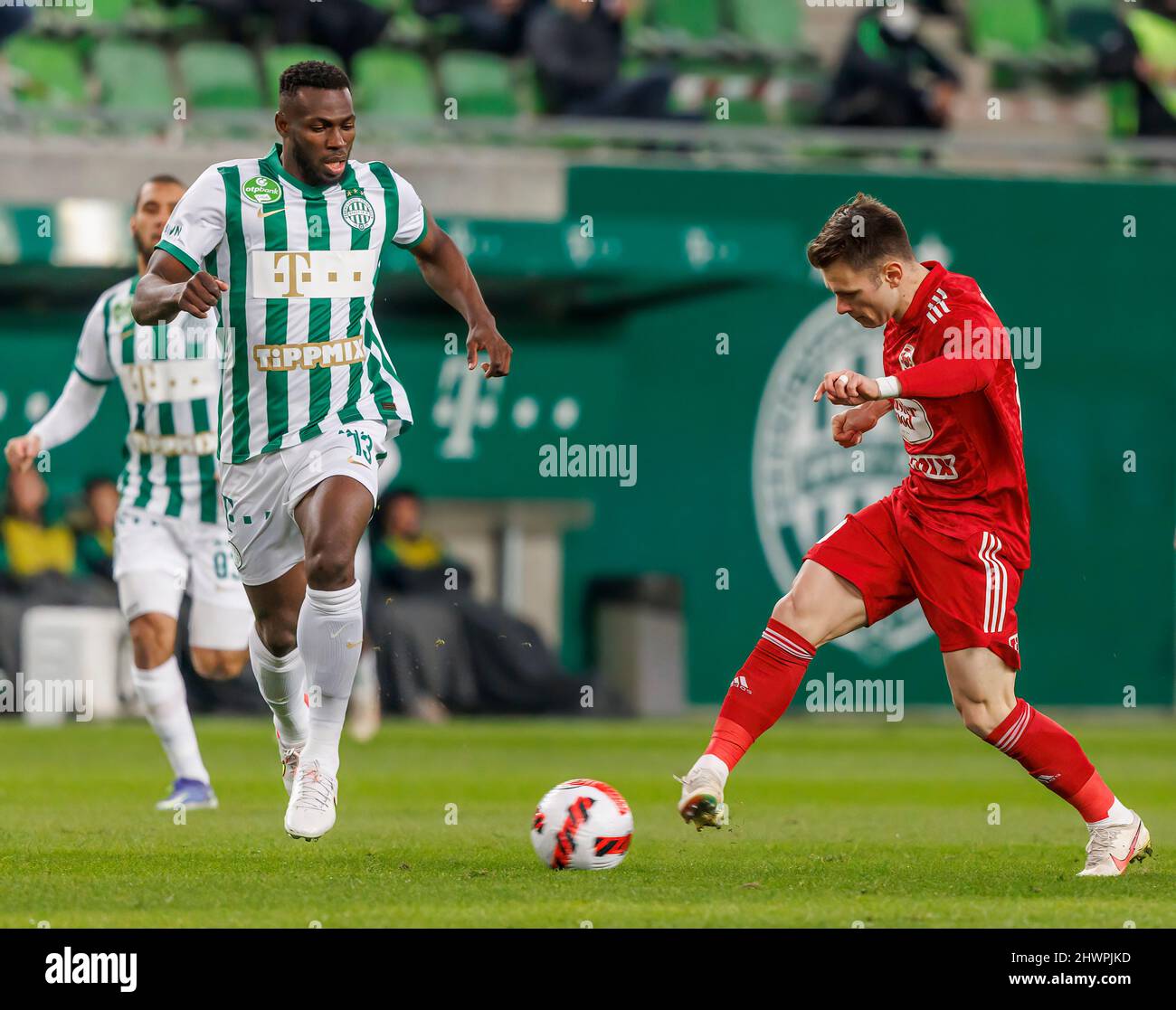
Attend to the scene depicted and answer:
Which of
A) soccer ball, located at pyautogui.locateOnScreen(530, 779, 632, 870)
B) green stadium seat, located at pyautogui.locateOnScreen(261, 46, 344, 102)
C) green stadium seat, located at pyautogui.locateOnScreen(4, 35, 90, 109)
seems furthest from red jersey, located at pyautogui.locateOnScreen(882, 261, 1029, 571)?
green stadium seat, located at pyautogui.locateOnScreen(4, 35, 90, 109)

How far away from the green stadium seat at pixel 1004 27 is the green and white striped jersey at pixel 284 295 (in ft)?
47.8

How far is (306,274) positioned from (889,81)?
12.0 meters

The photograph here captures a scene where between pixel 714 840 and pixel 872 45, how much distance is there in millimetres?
11982

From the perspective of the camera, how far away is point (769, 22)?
20.0 m

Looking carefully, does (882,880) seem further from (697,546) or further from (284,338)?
(697,546)

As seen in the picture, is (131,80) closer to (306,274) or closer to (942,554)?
(306,274)

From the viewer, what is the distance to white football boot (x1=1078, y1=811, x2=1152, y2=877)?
6.48 metres

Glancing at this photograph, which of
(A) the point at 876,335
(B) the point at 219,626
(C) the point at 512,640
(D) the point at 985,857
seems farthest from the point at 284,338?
(A) the point at 876,335

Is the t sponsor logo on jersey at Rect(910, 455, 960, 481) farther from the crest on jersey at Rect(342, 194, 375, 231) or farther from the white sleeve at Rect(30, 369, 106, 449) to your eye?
the white sleeve at Rect(30, 369, 106, 449)

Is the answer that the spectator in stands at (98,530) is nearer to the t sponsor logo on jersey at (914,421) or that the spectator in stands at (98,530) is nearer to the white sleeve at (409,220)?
the white sleeve at (409,220)

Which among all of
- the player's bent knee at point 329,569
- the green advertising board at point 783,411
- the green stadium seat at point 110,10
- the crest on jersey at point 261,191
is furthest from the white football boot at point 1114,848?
the green stadium seat at point 110,10

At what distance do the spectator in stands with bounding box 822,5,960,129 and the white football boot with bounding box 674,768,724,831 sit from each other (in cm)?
1264

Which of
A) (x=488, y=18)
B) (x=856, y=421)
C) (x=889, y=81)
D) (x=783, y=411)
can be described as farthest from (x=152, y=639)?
(x=889, y=81)

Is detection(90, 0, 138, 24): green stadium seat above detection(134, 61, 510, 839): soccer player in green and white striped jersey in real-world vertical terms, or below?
above
